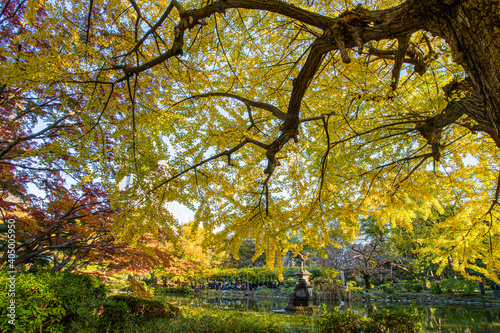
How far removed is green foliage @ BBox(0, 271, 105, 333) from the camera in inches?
134

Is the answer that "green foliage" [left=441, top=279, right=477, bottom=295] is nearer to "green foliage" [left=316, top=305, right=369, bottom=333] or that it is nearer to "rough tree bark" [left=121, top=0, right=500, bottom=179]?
"green foliage" [left=316, top=305, right=369, bottom=333]

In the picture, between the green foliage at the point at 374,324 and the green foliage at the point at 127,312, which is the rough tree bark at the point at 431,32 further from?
the green foliage at the point at 127,312

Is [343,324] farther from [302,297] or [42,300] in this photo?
[302,297]

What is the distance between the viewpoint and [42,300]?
149 inches

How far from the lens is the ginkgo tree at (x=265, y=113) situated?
2.55 metres

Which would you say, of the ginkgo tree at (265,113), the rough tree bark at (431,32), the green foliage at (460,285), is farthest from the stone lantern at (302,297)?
the rough tree bark at (431,32)

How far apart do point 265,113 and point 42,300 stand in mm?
4768

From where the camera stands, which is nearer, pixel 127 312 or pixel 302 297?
pixel 127 312

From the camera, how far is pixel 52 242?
592 cm

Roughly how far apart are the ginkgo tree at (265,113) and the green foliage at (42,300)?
6.99ft

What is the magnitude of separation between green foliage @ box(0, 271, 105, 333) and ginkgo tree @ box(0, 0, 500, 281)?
2131mm

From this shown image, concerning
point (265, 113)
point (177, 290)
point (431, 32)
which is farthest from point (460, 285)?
point (177, 290)

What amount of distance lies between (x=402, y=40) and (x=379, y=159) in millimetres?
2441

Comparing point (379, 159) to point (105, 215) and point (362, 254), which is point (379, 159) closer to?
point (105, 215)
